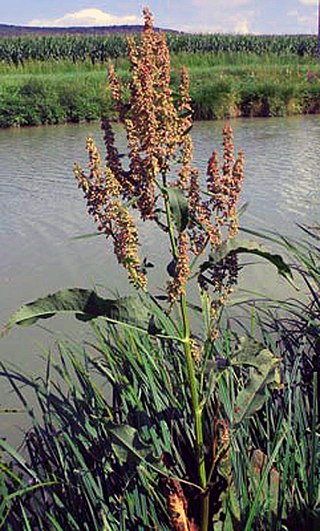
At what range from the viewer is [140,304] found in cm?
108

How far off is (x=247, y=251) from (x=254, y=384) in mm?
224

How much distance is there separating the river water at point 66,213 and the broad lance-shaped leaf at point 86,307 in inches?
44.5

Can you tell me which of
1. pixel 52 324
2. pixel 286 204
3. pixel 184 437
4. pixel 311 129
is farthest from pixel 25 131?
pixel 184 437

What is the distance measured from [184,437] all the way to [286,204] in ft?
14.1

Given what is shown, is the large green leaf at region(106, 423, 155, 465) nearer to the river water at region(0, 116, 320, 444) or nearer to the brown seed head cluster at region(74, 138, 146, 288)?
the brown seed head cluster at region(74, 138, 146, 288)

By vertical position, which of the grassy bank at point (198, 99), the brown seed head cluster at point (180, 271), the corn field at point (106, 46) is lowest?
the brown seed head cluster at point (180, 271)

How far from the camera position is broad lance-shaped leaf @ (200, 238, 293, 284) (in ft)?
3.60

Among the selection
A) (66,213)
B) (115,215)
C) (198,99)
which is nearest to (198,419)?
(115,215)

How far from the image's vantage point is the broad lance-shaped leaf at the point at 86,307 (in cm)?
104

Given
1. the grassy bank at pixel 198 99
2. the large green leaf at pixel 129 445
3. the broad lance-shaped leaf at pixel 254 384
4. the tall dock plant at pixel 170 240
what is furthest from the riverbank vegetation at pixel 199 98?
the large green leaf at pixel 129 445

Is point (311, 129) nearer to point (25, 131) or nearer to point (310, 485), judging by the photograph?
point (25, 131)

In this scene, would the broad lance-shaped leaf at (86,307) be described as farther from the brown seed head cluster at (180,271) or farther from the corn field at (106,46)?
the corn field at (106,46)

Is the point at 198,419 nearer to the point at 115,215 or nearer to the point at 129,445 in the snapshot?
the point at 129,445

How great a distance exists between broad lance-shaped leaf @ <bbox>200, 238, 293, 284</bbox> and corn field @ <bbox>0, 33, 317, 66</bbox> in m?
22.9
